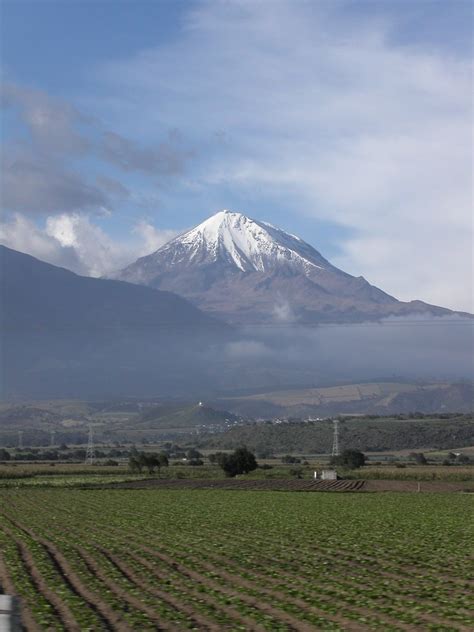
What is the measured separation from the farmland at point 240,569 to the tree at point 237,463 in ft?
173

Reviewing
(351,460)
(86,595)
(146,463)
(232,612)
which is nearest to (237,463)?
(146,463)

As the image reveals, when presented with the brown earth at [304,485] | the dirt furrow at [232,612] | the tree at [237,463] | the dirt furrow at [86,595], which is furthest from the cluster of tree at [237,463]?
the dirt furrow at [232,612]

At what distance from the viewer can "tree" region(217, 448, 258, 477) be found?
100 meters

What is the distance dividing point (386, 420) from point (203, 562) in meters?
177

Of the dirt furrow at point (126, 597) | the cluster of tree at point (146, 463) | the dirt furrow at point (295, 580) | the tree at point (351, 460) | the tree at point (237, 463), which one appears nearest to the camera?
the dirt furrow at point (126, 597)

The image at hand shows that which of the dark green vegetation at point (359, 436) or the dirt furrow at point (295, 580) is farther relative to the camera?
the dark green vegetation at point (359, 436)

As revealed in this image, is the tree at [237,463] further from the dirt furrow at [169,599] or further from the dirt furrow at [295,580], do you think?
the dirt furrow at [169,599]

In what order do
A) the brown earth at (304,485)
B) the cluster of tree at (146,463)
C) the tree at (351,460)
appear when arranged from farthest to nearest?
the tree at (351,460) → the cluster of tree at (146,463) → the brown earth at (304,485)

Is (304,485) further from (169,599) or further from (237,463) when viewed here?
(169,599)

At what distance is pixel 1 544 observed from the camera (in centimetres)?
3106

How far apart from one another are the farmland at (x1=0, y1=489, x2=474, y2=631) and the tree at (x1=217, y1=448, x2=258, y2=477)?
52.8 meters

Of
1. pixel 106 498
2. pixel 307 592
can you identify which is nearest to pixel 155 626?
pixel 307 592

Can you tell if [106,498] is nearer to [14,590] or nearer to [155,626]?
[14,590]

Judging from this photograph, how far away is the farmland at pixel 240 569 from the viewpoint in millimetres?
17391
